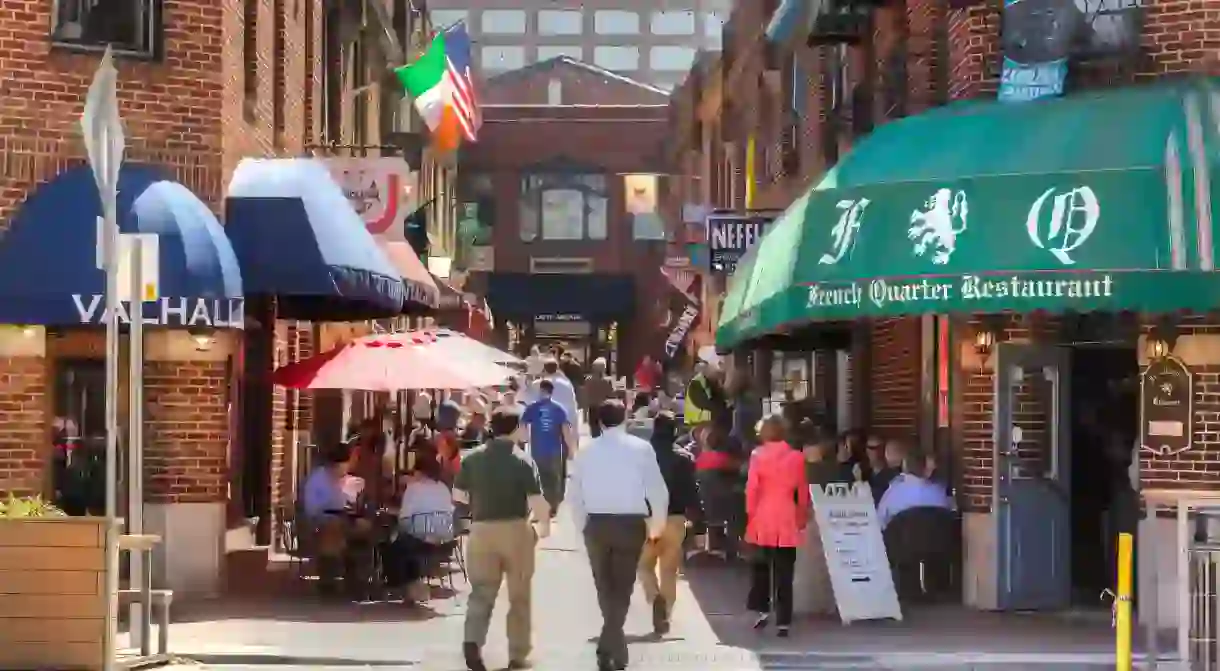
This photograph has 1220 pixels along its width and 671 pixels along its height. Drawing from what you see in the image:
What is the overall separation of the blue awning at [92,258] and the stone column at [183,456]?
3.38 feet

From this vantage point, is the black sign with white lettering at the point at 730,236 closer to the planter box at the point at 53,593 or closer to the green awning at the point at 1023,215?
the green awning at the point at 1023,215

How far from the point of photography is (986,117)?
46.7ft

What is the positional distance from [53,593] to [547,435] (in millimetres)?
11293

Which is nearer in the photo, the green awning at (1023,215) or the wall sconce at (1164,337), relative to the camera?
the green awning at (1023,215)

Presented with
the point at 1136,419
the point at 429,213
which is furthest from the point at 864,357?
the point at 429,213

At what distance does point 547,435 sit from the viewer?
2178 cm

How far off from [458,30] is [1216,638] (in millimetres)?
18153

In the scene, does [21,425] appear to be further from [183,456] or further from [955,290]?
[955,290]

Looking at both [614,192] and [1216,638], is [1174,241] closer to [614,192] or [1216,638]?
[1216,638]

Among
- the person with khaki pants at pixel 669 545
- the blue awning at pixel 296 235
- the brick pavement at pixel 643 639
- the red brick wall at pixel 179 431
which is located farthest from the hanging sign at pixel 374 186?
the person with khaki pants at pixel 669 545

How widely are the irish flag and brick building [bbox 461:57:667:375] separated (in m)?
28.6

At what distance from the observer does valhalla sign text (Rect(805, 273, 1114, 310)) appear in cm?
1294

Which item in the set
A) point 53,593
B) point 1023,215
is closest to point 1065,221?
point 1023,215

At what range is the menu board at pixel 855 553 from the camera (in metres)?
14.4
